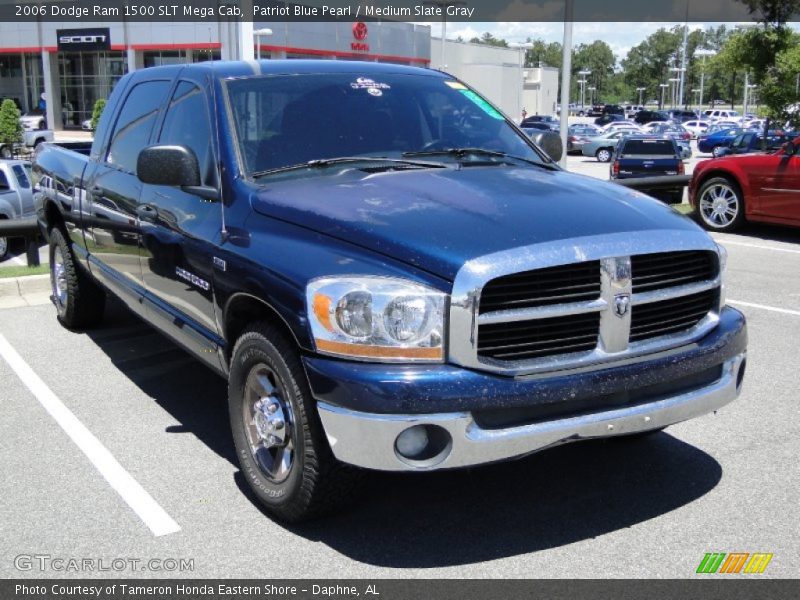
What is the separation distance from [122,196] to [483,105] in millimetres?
2277

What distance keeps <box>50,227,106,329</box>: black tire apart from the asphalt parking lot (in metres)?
1.36

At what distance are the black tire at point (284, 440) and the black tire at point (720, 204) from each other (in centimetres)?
1092

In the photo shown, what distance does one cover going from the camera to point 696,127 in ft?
197

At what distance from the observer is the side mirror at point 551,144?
17.6 feet

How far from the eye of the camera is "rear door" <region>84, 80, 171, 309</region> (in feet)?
17.2

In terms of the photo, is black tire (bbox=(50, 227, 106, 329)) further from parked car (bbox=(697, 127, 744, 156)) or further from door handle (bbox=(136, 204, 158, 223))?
parked car (bbox=(697, 127, 744, 156))

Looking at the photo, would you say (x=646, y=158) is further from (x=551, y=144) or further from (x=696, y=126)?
(x=696, y=126)

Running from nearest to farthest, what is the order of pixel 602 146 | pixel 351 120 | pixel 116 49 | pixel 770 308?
pixel 351 120, pixel 770 308, pixel 602 146, pixel 116 49

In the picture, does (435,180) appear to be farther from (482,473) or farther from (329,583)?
(329,583)

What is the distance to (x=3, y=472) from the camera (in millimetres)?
4441

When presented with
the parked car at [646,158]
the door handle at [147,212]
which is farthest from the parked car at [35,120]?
the door handle at [147,212]

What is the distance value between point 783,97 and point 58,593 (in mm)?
15269

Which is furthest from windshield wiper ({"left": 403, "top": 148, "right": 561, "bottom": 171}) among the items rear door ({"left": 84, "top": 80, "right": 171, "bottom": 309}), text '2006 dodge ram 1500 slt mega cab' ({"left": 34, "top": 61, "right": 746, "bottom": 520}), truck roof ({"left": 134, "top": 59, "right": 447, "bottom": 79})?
rear door ({"left": 84, "top": 80, "right": 171, "bottom": 309})

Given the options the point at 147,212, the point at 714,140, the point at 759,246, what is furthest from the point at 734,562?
the point at 714,140
